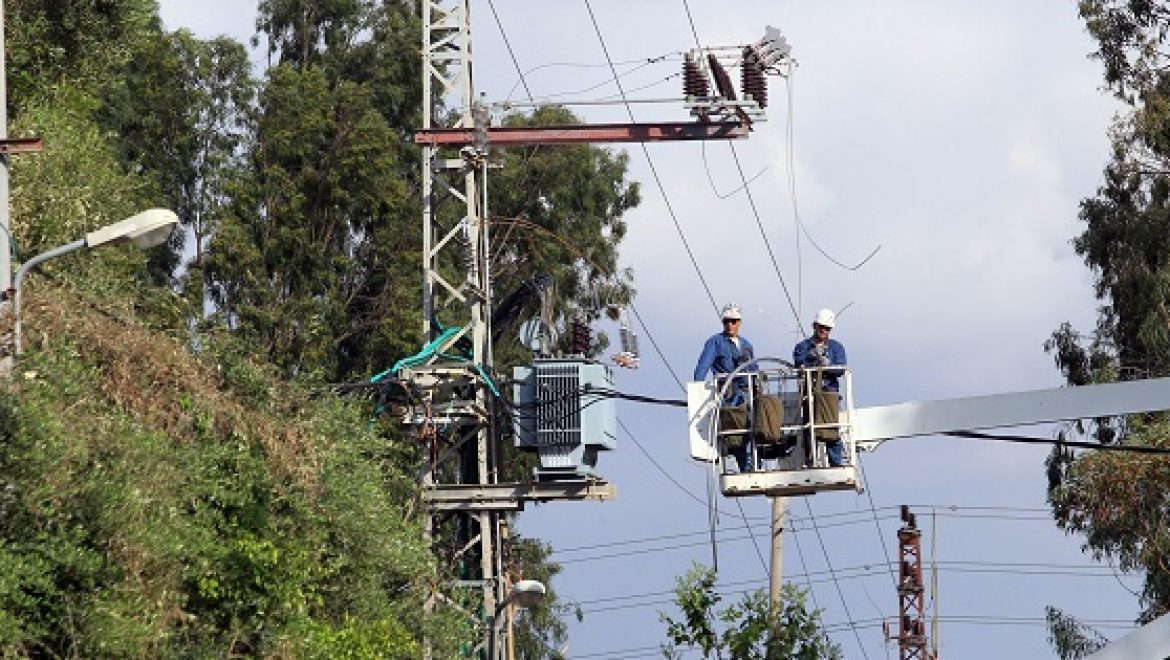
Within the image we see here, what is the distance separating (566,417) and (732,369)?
12.3m

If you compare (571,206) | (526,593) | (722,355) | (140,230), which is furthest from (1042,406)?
(571,206)

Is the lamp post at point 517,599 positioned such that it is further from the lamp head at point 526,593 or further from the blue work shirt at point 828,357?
the blue work shirt at point 828,357

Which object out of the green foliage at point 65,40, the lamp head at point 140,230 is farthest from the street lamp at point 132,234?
the green foliage at point 65,40

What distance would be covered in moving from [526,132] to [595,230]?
23583 millimetres

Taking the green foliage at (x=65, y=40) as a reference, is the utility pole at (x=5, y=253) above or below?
below

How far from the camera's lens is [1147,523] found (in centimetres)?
3922

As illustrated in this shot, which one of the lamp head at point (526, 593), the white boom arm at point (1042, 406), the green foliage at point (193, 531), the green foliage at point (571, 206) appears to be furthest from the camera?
the green foliage at point (571, 206)

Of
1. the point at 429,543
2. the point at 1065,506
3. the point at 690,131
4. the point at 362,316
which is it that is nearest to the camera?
the point at 429,543

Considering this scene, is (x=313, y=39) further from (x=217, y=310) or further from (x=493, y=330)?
(x=493, y=330)

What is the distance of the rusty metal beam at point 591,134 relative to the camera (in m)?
32.0

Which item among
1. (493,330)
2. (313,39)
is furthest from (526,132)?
(313,39)

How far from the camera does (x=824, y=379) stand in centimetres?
2036

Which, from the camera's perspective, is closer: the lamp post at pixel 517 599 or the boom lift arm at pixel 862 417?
the boom lift arm at pixel 862 417

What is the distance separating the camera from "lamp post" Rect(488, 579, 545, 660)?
29641 millimetres
